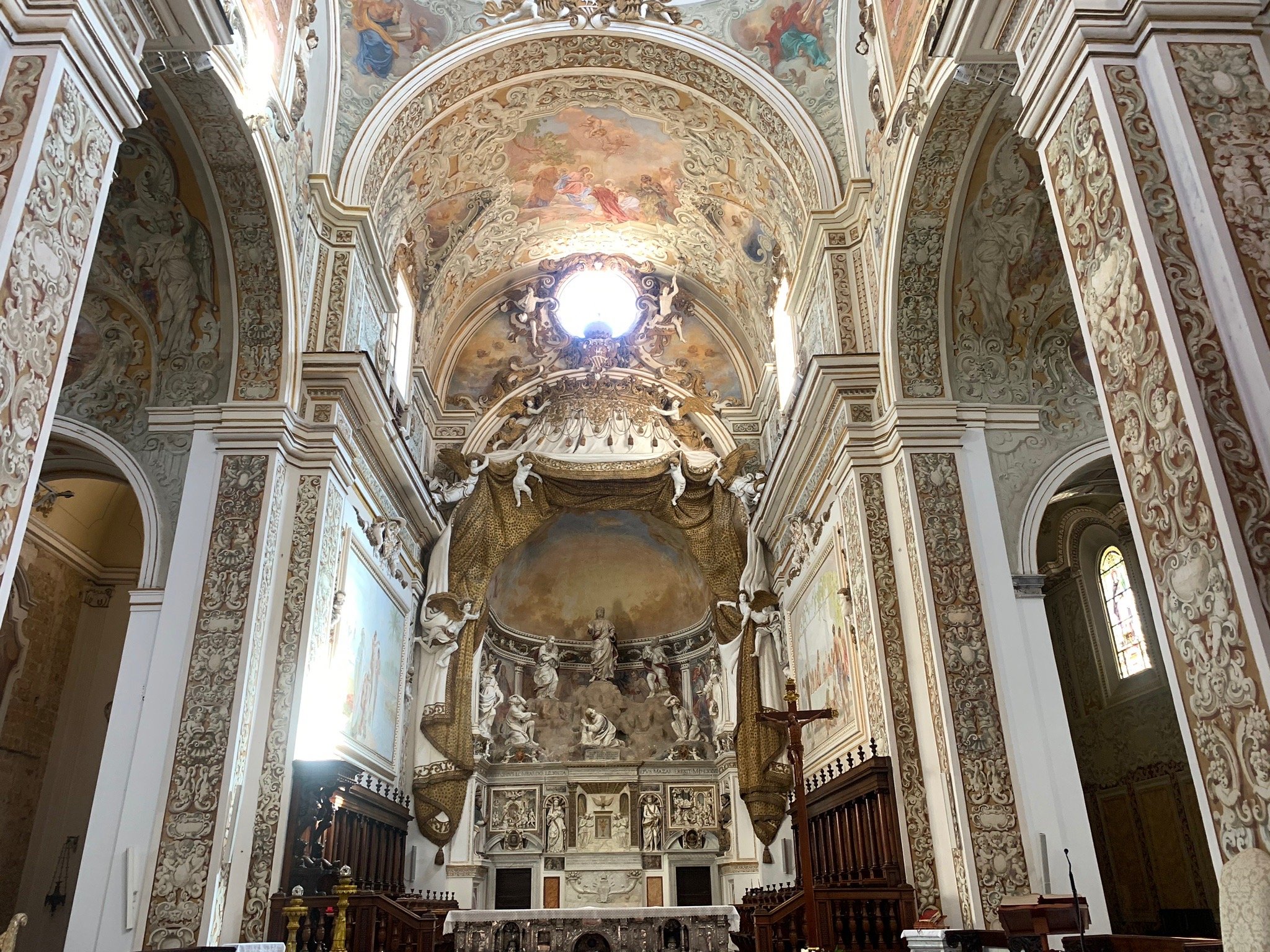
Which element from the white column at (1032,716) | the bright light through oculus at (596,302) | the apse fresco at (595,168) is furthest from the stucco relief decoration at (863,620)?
the bright light through oculus at (596,302)

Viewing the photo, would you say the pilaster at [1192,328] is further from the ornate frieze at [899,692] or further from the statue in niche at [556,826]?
the statue in niche at [556,826]

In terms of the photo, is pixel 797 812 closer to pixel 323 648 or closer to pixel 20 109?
pixel 323 648

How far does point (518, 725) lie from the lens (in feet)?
61.6

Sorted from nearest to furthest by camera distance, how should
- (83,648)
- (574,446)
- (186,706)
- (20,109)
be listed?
(20,109) < (186,706) < (83,648) < (574,446)

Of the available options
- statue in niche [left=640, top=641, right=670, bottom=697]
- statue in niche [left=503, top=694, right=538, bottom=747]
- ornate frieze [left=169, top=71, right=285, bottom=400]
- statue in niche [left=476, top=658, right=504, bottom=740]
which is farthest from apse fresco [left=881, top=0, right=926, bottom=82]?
statue in niche [left=503, top=694, right=538, bottom=747]

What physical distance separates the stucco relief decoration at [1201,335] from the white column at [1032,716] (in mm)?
5568

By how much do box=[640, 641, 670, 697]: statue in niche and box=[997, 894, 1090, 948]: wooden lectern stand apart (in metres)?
12.7

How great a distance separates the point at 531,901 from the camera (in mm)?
17156

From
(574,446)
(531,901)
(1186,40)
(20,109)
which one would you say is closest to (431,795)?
(531,901)

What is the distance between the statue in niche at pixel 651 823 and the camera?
17.6 m

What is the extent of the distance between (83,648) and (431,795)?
5.61 metres

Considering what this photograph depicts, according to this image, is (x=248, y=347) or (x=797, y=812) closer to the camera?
(x=797, y=812)

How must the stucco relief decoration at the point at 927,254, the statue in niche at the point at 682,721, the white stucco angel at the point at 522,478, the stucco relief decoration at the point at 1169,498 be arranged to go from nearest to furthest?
the stucco relief decoration at the point at 1169,498 → the stucco relief decoration at the point at 927,254 → the white stucco angel at the point at 522,478 → the statue in niche at the point at 682,721

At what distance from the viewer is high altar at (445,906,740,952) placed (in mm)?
13148
